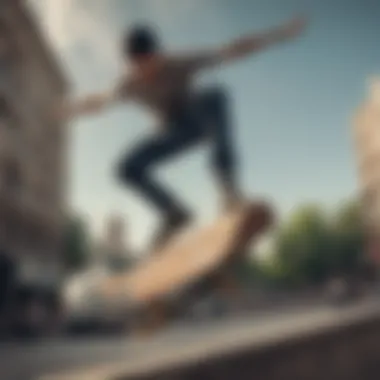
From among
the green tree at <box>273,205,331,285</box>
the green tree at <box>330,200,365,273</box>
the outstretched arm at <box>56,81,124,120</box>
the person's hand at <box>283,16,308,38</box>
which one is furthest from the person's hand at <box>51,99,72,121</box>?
the green tree at <box>330,200,365,273</box>

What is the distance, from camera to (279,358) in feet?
5.30

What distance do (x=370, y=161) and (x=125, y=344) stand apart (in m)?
1.84

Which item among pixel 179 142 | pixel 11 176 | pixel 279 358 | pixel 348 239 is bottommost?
pixel 279 358

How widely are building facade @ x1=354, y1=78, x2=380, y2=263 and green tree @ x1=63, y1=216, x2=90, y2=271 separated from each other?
1542 mm

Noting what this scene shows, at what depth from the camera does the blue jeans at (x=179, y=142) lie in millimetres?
2199

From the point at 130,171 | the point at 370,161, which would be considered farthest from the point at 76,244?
the point at 370,161

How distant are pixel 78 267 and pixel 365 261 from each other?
1597 millimetres

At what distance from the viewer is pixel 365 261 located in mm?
3336

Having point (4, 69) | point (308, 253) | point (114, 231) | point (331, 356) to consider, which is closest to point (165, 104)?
point (114, 231)

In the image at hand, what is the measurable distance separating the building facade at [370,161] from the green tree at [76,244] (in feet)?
5.06

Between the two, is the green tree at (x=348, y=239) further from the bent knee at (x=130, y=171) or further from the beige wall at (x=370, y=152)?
the bent knee at (x=130, y=171)

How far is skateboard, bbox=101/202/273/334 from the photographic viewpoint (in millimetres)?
1786

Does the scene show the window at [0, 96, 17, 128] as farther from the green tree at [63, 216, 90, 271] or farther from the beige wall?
the beige wall

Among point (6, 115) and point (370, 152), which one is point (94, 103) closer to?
point (6, 115)
